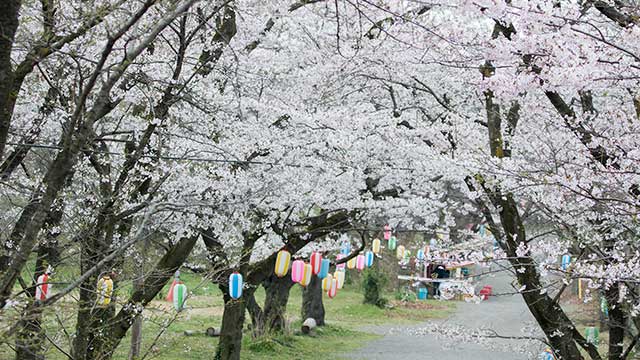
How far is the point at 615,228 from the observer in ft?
20.5

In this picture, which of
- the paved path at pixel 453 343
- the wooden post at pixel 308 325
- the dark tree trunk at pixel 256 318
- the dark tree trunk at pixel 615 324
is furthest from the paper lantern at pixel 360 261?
the dark tree trunk at pixel 615 324

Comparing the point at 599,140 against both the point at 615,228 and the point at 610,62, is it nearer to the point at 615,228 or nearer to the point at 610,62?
the point at 610,62

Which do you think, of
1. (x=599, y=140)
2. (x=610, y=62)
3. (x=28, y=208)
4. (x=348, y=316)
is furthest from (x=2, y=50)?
(x=348, y=316)

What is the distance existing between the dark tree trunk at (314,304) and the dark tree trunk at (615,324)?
427 inches

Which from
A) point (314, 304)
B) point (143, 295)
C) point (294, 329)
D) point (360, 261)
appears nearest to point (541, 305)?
point (143, 295)

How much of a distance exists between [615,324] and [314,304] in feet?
37.1

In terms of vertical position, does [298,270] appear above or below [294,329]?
above

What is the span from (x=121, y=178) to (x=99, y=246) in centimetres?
52

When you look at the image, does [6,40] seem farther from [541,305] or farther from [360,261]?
[360,261]

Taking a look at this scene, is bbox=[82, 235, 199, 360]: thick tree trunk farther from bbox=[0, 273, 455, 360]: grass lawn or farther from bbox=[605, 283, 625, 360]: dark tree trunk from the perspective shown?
bbox=[605, 283, 625, 360]: dark tree trunk

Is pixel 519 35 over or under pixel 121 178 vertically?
over

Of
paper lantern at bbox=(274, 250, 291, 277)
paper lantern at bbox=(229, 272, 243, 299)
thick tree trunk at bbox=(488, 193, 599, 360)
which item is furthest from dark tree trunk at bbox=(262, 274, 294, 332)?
thick tree trunk at bbox=(488, 193, 599, 360)

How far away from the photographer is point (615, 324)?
624 cm

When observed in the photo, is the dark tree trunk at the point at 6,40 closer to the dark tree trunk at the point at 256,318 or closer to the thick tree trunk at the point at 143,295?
the thick tree trunk at the point at 143,295
